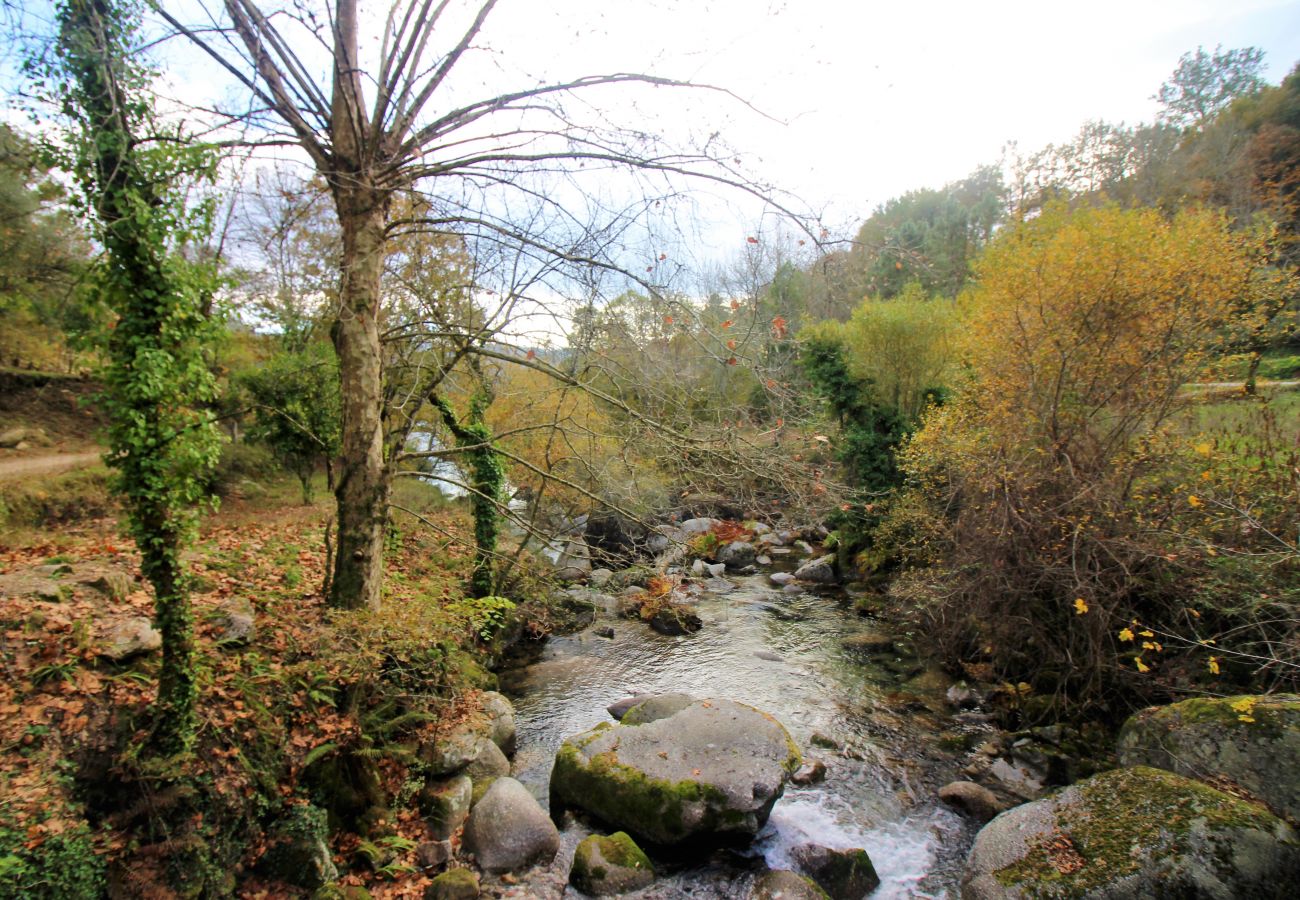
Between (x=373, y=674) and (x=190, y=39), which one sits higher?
(x=190, y=39)

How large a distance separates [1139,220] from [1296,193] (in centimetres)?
1841

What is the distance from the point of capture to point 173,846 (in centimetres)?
392

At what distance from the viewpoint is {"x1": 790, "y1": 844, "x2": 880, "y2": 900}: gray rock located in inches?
215

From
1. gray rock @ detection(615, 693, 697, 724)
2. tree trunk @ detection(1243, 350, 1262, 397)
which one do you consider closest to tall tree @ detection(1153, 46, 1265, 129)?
tree trunk @ detection(1243, 350, 1262, 397)

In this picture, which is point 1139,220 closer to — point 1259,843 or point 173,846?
point 1259,843

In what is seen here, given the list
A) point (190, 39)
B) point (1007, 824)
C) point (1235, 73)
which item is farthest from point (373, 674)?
point (1235, 73)

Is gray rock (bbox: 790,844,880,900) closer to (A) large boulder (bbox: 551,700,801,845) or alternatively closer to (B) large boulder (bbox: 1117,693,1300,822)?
(A) large boulder (bbox: 551,700,801,845)

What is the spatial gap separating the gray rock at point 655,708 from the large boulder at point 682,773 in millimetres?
409

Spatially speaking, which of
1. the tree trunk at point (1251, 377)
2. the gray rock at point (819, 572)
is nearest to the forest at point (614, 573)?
the tree trunk at point (1251, 377)

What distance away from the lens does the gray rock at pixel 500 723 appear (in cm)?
734

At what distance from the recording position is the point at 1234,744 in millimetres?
5461

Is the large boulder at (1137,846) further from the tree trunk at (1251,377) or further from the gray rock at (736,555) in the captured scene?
the gray rock at (736,555)

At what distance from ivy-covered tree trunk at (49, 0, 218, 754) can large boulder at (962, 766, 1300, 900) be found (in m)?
6.40

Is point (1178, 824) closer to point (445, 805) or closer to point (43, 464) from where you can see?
point (445, 805)
